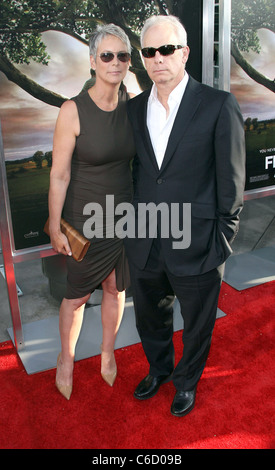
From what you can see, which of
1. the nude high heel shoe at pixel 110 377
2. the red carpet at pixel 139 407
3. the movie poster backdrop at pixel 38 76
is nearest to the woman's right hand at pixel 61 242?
the movie poster backdrop at pixel 38 76

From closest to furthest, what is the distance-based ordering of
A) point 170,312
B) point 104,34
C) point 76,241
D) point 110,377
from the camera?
point 104,34, point 76,241, point 170,312, point 110,377

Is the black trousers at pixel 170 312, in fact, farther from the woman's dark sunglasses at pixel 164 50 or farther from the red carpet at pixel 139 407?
the woman's dark sunglasses at pixel 164 50

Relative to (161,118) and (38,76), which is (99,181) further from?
(38,76)

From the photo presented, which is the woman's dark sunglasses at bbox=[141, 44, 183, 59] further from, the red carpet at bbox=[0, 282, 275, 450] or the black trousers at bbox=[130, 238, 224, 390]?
the red carpet at bbox=[0, 282, 275, 450]

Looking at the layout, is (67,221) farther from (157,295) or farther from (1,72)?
(1,72)

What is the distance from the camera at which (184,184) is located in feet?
7.45

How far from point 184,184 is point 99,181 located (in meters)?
0.43

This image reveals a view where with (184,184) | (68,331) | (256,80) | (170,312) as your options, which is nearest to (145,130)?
(184,184)

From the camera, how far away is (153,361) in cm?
279

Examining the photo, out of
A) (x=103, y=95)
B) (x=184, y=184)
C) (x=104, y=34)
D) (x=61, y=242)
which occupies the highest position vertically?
(x=104, y=34)

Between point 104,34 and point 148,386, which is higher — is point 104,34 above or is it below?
above

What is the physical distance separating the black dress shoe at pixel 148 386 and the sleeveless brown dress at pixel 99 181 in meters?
0.55

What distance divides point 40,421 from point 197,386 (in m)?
0.90
